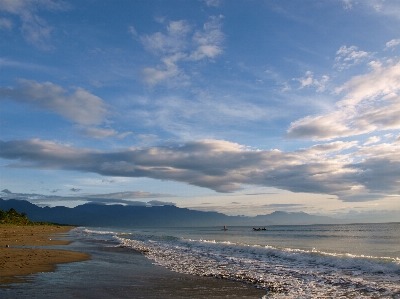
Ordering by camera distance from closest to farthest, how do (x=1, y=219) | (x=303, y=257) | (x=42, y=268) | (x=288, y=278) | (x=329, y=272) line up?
1. (x=288, y=278)
2. (x=42, y=268)
3. (x=329, y=272)
4. (x=303, y=257)
5. (x=1, y=219)

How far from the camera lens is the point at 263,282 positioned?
49.3 feet

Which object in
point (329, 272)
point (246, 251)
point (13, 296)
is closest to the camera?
point (13, 296)

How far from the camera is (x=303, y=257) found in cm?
2517

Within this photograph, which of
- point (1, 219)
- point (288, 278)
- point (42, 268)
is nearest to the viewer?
point (288, 278)

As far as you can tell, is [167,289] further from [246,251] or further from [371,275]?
[246,251]

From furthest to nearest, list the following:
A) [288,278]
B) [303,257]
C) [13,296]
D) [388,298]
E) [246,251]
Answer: [246,251], [303,257], [288,278], [388,298], [13,296]

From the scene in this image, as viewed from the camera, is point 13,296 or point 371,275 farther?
point 371,275

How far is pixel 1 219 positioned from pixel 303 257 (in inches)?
4052

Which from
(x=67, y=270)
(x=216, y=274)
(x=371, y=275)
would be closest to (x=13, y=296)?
(x=67, y=270)

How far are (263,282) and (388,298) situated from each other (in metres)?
5.31

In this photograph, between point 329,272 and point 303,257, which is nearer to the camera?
point 329,272

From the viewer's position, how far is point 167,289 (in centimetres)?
1300

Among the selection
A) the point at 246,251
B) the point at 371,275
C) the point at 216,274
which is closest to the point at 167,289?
the point at 216,274

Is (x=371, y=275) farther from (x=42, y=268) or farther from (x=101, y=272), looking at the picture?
(x=42, y=268)
